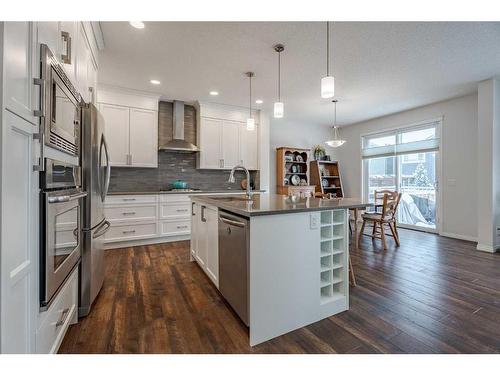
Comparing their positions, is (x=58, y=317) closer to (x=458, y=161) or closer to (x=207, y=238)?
(x=207, y=238)

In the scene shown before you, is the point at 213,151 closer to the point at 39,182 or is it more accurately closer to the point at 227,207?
the point at 227,207

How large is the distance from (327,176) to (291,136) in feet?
4.71

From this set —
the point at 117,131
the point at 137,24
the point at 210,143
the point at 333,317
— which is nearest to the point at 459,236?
the point at 333,317

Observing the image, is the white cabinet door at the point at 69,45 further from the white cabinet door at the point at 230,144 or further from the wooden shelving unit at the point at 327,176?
the wooden shelving unit at the point at 327,176

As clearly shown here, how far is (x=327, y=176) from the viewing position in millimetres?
6367

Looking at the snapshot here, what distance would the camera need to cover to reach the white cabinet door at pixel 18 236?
91 centimetres

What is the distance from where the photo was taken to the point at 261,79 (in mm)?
3639

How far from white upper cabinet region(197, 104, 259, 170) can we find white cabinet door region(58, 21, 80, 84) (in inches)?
111

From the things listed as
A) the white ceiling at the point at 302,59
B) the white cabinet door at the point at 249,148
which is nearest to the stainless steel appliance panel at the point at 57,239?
the white ceiling at the point at 302,59

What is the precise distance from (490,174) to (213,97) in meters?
4.64

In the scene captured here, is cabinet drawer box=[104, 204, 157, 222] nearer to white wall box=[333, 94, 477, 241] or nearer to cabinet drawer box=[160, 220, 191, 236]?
cabinet drawer box=[160, 220, 191, 236]

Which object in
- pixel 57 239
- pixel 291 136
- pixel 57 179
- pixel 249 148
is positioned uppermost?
pixel 291 136

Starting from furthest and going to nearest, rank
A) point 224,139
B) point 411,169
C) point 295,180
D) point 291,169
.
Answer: point 291,169 < point 295,180 < point 411,169 < point 224,139

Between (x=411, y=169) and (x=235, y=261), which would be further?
(x=411, y=169)
